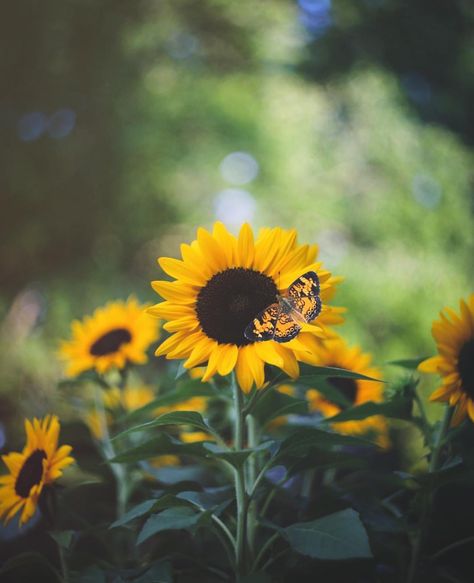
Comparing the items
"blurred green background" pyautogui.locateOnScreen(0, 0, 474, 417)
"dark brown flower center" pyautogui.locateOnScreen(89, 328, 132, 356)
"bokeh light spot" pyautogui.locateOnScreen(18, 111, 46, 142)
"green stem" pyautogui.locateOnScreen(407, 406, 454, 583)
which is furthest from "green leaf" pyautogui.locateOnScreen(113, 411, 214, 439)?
"bokeh light spot" pyautogui.locateOnScreen(18, 111, 46, 142)

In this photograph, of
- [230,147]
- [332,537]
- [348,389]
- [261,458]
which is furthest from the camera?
[230,147]

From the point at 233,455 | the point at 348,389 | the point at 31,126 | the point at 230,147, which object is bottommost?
→ the point at 233,455

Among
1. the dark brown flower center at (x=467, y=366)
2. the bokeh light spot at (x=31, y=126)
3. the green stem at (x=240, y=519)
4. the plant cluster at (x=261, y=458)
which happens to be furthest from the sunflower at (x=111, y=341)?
the bokeh light spot at (x=31, y=126)

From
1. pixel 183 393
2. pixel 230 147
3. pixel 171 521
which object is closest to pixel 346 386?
pixel 183 393

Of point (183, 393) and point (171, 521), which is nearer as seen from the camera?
point (171, 521)

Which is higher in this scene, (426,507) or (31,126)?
(31,126)

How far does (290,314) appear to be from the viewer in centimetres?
55

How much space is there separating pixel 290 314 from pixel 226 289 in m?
0.09

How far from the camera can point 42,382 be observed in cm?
273

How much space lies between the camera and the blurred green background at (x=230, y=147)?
9.71ft

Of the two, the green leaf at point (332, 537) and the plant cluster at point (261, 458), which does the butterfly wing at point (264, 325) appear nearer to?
the plant cluster at point (261, 458)

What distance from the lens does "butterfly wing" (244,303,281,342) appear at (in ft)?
1.77

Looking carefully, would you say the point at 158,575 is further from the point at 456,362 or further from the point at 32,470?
the point at 456,362

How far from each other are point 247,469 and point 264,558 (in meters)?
0.11
